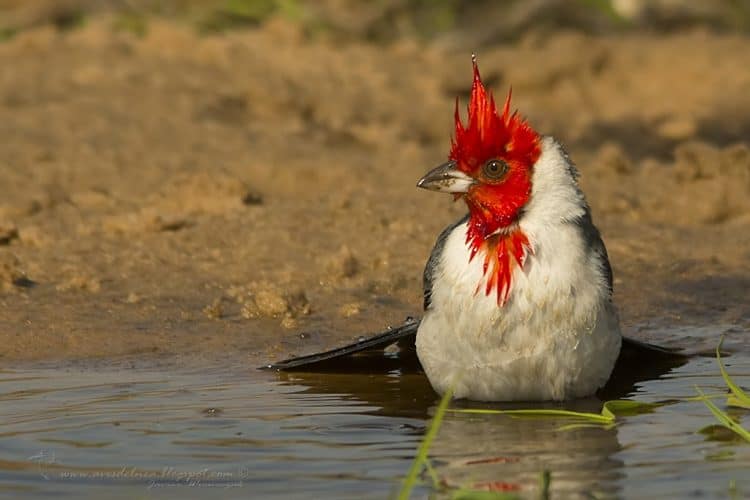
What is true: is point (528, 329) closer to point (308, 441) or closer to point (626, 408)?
point (626, 408)

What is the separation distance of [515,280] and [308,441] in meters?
0.92

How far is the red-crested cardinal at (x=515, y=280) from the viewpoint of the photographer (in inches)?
217

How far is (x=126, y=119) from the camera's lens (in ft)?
34.8

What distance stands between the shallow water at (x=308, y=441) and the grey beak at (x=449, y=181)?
831 millimetres

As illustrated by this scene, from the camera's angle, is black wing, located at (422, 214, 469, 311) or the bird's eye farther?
black wing, located at (422, 214, 469, 311)

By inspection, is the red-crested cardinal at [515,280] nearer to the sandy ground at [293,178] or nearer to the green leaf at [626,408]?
the green leaf at [626,408]

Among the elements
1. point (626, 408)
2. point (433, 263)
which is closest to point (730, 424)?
point (626, 408)

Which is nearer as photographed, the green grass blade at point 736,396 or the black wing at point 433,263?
the green grass blade at point 736,396

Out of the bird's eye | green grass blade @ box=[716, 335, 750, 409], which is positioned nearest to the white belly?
the bird's eye

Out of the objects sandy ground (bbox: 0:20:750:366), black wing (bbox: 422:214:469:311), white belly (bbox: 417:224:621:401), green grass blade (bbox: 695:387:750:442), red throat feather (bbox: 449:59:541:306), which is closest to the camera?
green grass blade (bbox: 695:387:750:442)

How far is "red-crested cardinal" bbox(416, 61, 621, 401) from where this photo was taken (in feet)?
18.1

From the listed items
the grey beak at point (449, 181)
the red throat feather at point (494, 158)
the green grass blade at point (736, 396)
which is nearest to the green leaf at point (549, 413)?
the green grass blade at point (736, 396)

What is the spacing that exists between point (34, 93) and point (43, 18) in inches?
75.8

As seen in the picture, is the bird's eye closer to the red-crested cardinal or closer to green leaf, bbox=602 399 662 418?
the red-crested cardinal
